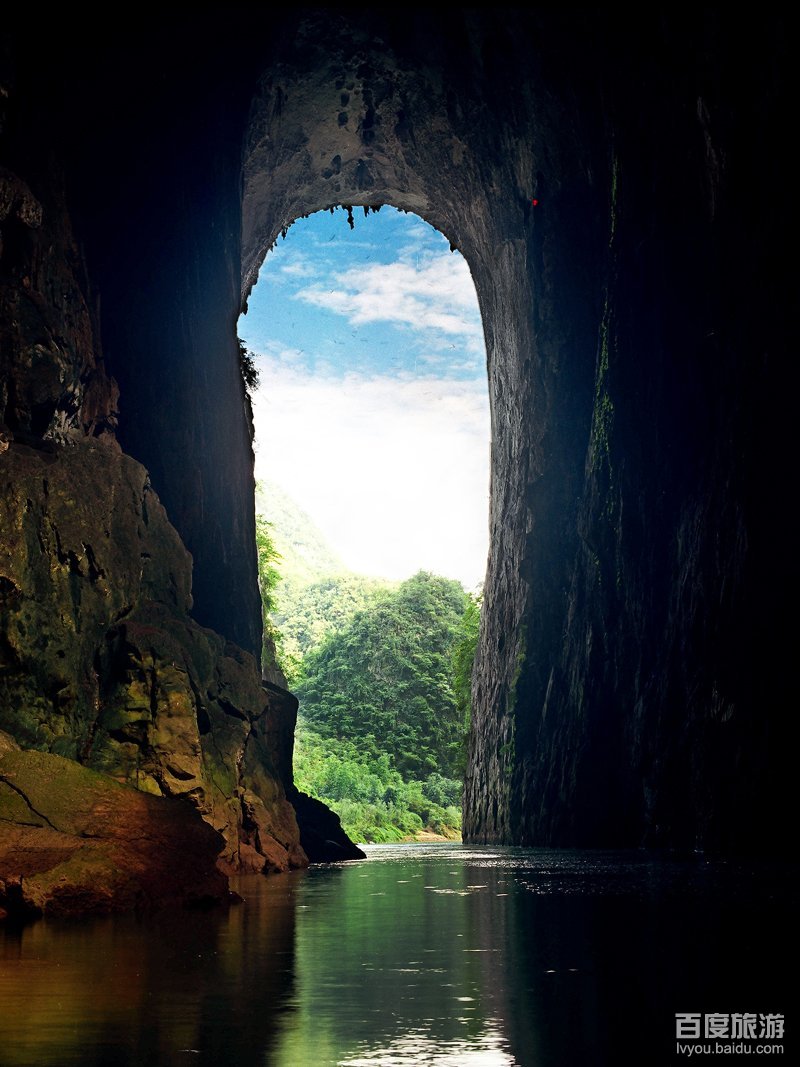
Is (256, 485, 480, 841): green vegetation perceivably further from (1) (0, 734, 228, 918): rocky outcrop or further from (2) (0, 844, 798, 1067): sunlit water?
(2) (0, 844, 798, 1067): sunlit water

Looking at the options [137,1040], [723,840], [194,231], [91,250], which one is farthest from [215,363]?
[137,1040]

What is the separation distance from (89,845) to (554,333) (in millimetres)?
20152

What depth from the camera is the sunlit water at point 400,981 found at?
137 inches

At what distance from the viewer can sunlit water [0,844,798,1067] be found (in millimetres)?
3490

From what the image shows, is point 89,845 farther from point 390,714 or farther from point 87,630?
point 390,714

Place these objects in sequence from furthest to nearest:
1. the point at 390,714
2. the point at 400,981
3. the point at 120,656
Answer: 1. the point at 390,714
2. the point at 120,656
3. the point at 400,981

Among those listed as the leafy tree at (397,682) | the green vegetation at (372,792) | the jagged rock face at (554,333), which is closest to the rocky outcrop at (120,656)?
the jagged rock face at (554,333)

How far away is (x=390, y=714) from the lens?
6625 centimetres

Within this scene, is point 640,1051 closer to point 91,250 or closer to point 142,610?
point 142,610

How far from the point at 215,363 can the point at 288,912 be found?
55.5 feet

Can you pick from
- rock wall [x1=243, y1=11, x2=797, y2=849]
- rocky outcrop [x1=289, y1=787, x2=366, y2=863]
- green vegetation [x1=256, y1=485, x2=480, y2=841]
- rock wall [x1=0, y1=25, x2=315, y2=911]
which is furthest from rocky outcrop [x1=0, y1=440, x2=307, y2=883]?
green vegetation [x1=256, y1=485, x2=480, y2=841]

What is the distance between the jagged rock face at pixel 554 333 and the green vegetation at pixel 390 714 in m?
22.0

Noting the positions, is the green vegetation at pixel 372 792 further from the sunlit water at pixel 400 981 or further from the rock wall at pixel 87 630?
the sunlit water at pixel 400 981

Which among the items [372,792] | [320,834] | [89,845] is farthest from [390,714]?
[89,845]
